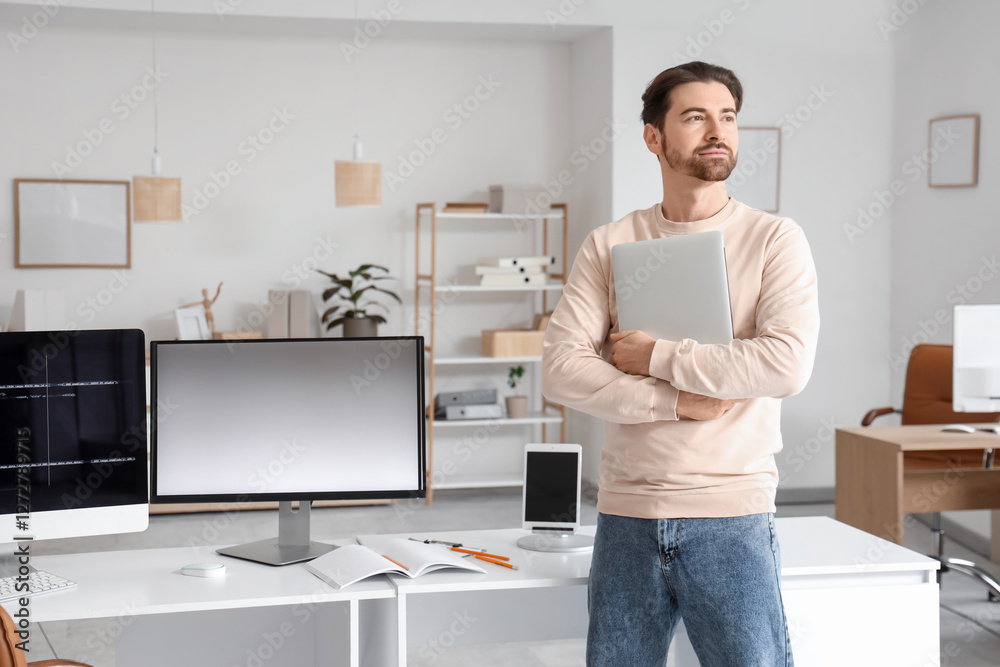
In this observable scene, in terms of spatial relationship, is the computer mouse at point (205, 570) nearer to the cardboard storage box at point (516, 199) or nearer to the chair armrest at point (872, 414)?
the chair armrest at point (872, 414)

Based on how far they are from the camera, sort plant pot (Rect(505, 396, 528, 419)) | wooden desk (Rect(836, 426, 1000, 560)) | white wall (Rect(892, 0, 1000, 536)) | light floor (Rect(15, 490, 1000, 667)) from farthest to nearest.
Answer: plant pot (Rect(505, 396, 528, 419)), white wall (Rect(892, 0, 1000, 536)), wooden desk (Rect(836, 426, 1000, 560)), light floor (Rect(15, 490, 1000, 667))

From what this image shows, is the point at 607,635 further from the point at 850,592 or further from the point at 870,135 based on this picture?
the point at 870,135

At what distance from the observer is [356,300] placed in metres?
5.32

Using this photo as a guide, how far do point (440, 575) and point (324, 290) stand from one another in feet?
12.9

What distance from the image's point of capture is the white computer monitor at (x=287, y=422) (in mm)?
1900

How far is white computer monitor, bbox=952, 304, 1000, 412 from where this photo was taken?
372 centimetres

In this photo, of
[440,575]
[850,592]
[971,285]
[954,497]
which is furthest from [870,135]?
[440,575]

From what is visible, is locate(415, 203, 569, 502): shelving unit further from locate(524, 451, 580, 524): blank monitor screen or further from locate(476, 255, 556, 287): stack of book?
locate(524, 451, 580, 524): blank monitor screen

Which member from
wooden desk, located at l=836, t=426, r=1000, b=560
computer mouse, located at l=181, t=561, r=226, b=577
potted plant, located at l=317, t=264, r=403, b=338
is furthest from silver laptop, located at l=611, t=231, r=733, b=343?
potted plant, located at l=317, t=264, r=403, b=338

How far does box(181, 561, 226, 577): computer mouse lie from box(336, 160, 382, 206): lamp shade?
10.1 ft

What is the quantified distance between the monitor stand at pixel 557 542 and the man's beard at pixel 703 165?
0.83m

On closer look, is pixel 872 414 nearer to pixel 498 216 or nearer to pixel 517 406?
pixel 517 406

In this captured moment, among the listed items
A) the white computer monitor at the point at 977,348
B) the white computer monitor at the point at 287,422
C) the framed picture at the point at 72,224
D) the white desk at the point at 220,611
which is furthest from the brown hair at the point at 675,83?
the framed picture at the point at 72,224

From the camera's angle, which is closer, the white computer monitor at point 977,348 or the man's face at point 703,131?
the man's face at point 703,131
